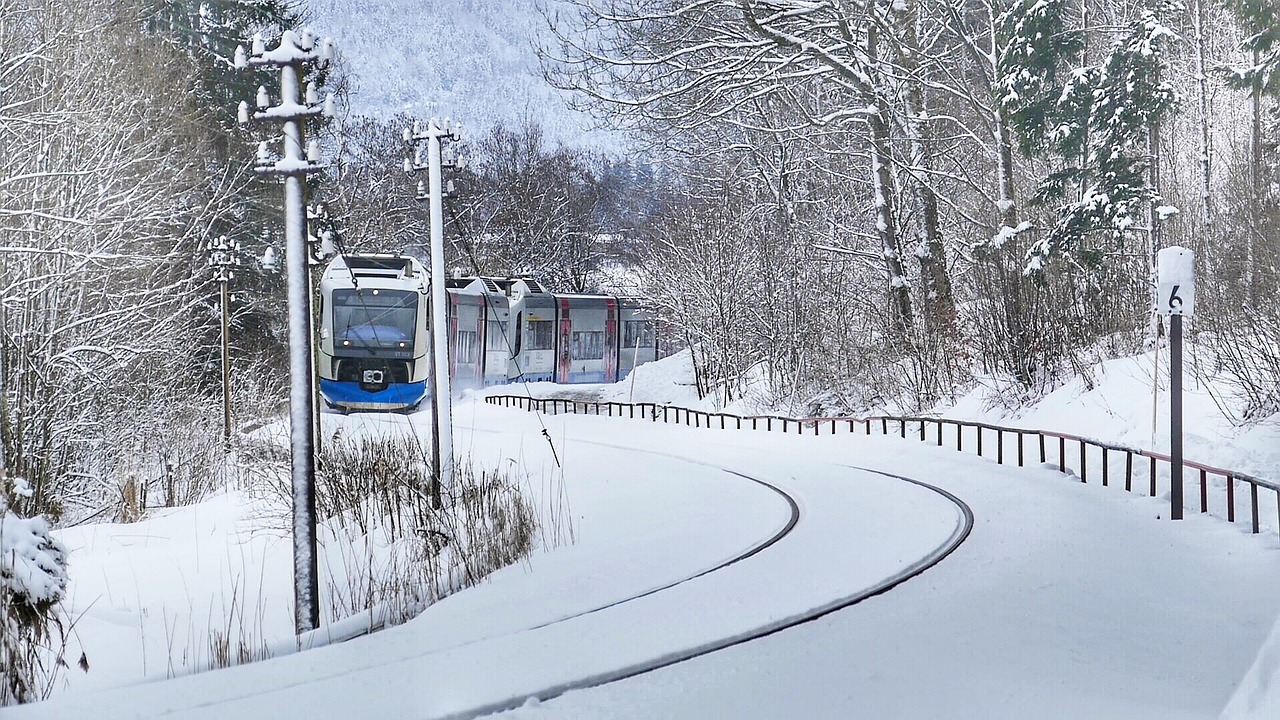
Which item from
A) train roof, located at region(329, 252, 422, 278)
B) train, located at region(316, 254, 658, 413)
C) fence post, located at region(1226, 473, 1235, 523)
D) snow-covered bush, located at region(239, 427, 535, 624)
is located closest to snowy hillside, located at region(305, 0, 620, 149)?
train, located at region(316, 254, 658, 413)

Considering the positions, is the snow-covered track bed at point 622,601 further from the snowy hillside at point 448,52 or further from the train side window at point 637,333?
the snowy hillside at point 448,52

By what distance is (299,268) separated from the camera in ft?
37.6

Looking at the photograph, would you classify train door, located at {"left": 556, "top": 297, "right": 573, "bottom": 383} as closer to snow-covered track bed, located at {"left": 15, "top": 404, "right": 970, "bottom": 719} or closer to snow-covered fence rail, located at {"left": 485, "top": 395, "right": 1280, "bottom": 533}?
snow-covered fence rail, located at {"left": 485, "top": 395, "right": 1280, "bottom": 533}

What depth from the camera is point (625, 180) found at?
242 feet

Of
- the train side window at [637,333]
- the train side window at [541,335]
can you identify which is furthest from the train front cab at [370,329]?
the train side window at [637,333]

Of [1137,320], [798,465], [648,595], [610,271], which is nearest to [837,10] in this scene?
[1137,320]

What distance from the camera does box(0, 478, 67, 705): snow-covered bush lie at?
7562mm

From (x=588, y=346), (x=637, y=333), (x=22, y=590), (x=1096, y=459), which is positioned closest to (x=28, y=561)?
(x=22, y=590)

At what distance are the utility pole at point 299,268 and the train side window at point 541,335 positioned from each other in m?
23.3

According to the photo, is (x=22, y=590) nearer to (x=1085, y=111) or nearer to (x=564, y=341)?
(x=1085, y=111)

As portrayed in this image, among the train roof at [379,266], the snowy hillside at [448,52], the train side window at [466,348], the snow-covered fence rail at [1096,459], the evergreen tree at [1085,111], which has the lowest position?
the snow-covered fence rail at [1096,459]

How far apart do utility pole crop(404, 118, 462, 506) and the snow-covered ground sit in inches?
108

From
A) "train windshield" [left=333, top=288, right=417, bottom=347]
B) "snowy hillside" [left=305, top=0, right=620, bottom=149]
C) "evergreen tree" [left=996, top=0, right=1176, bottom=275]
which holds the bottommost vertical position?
"train windshield" [left=333, top=288, right=417, bottom=347]

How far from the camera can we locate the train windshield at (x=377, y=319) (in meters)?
26.3
